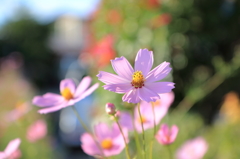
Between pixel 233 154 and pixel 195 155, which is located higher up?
pixel 195 155

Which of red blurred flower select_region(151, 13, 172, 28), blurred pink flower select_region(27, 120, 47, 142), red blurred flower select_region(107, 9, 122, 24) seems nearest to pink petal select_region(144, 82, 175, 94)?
blurred pink flower select_region(27, 120, 47, 142)

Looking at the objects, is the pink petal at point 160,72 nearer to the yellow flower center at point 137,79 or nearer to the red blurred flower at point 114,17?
the yellow flower center at point 137,79

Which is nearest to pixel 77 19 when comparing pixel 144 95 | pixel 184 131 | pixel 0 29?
pixel 0 29

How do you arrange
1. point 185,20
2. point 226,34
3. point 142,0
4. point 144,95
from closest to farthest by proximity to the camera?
point 144,95 < point 142,0 < point 185,20 < point 226,34

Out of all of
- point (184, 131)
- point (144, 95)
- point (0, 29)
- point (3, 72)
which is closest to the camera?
point (144, 95)

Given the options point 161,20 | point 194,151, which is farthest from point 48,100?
point 161,20

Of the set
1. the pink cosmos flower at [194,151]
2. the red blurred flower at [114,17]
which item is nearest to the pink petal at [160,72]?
the pink cosmos flower at [194,151]

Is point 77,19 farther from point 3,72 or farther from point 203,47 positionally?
point 203,47
